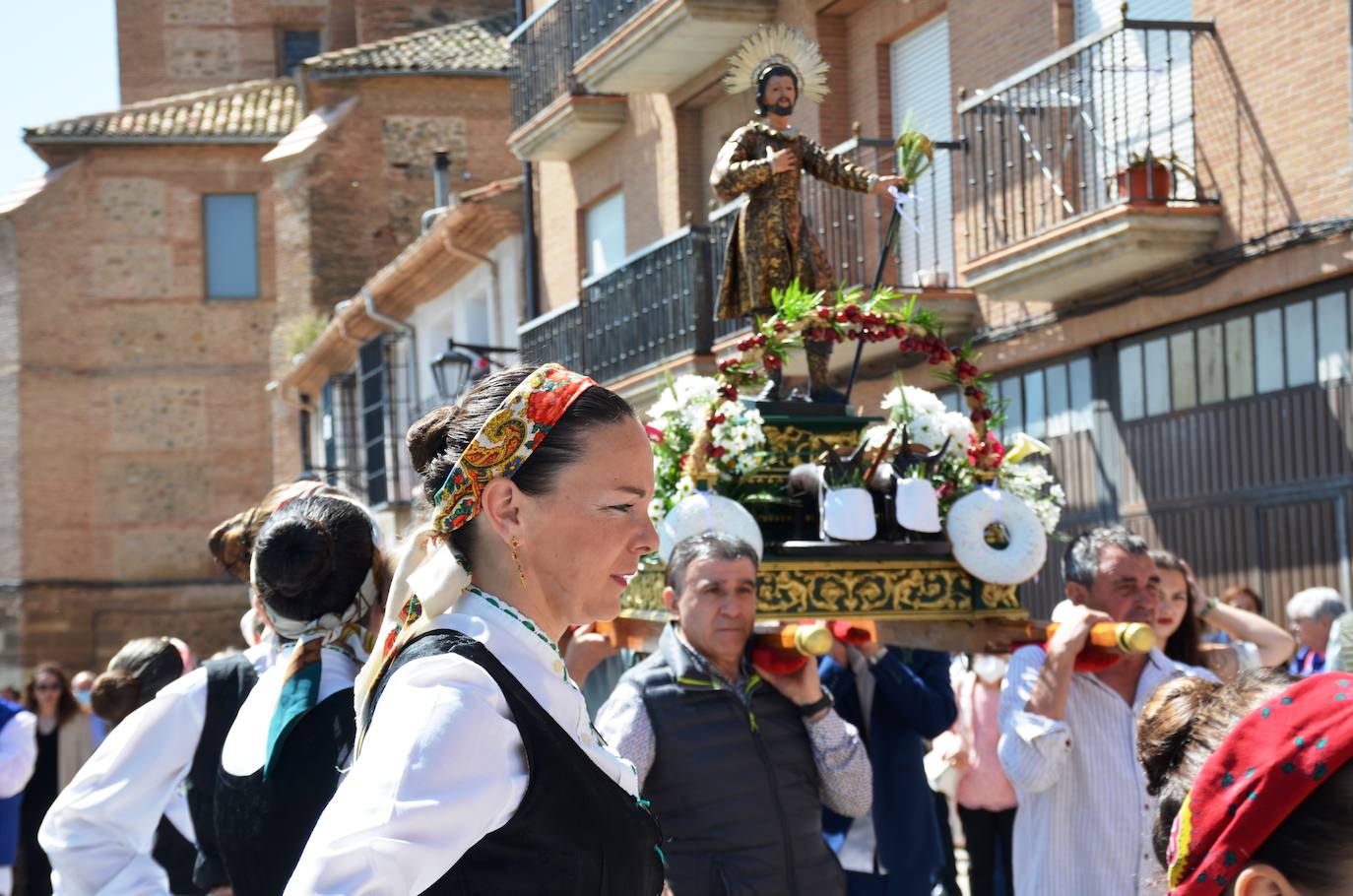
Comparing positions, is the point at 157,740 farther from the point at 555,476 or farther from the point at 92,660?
the point at 92,660

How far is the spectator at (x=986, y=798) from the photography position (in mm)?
8375

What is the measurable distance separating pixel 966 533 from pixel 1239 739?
145 inches

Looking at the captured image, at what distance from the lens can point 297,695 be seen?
370cm

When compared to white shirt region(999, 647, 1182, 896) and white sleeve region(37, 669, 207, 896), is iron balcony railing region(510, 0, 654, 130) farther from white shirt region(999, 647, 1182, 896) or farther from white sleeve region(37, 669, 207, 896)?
white sleeve region(37, 669, 207, 896)

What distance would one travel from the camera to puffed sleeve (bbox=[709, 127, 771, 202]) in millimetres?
7102

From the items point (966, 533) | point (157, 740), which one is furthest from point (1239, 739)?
point (966, 533)

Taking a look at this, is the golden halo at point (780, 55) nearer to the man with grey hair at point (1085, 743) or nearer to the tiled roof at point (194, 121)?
the man with grey hair at point (1085, 743)

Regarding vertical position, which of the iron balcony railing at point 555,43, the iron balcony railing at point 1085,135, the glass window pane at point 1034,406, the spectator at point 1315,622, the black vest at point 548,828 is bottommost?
the spectator at point 1315,622

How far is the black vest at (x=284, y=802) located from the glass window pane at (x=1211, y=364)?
28.5ft

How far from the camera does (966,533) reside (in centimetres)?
577

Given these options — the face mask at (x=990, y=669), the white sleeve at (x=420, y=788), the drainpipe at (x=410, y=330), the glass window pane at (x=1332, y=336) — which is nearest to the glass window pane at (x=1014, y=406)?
the glass window pane at (x=1332, y=336)

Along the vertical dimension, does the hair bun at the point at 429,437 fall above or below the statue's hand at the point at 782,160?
below

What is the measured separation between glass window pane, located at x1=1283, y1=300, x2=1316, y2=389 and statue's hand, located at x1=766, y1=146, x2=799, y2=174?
15.5ft

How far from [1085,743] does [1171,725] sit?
2361mm
